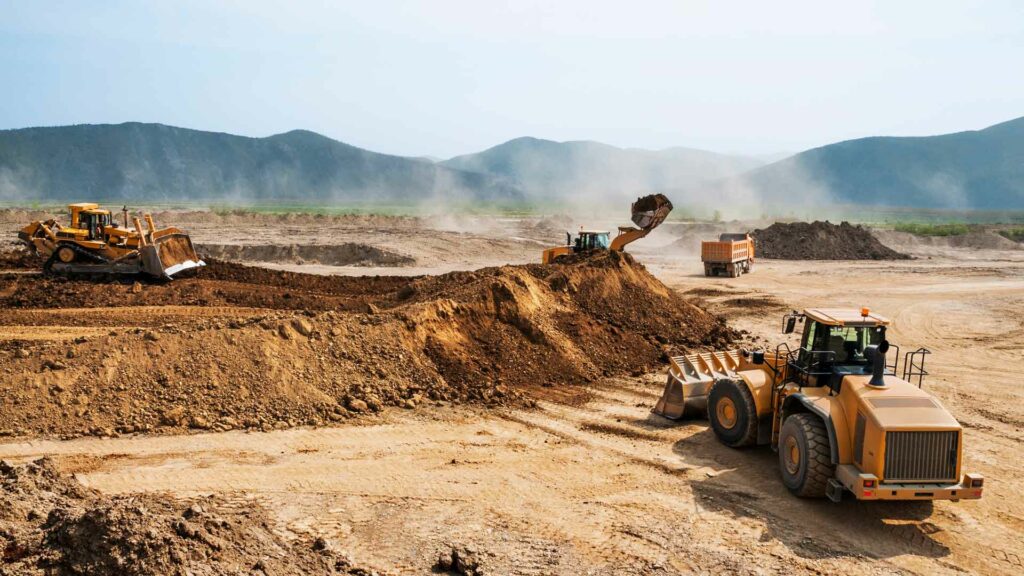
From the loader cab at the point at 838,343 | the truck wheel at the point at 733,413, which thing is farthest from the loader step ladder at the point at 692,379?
the loader cab at the point at 838,343

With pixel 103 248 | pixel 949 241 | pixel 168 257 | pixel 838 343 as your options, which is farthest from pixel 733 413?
pixel 949 241

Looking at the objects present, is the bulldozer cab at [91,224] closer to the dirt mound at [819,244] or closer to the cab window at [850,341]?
the cab window at [850,341]

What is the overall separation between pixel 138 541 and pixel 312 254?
1321 inches

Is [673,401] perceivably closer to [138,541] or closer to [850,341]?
[850,341]

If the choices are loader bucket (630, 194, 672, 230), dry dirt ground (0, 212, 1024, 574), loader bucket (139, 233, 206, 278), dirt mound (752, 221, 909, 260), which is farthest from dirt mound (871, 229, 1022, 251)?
loader bucket (139, 233, 206, 278)

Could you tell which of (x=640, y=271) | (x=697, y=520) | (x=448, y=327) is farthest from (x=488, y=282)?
(x=697, y=520)

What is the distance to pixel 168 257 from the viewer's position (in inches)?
942

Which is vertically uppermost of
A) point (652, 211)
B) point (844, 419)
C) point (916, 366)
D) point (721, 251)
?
point (652, 211)

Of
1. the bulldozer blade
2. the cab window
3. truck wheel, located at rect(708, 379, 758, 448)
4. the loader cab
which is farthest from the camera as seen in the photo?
the bulldozer blade

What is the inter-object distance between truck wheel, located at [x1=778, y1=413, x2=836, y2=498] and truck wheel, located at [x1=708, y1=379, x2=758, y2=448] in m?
1.00

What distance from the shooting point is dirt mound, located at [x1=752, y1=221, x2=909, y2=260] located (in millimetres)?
44062

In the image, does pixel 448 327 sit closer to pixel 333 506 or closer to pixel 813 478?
pixel 333 506

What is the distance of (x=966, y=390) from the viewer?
14250 mm

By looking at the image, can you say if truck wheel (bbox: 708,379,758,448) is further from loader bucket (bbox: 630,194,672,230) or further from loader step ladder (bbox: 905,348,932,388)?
loader bucket (bbox: 630,194,672,230)
